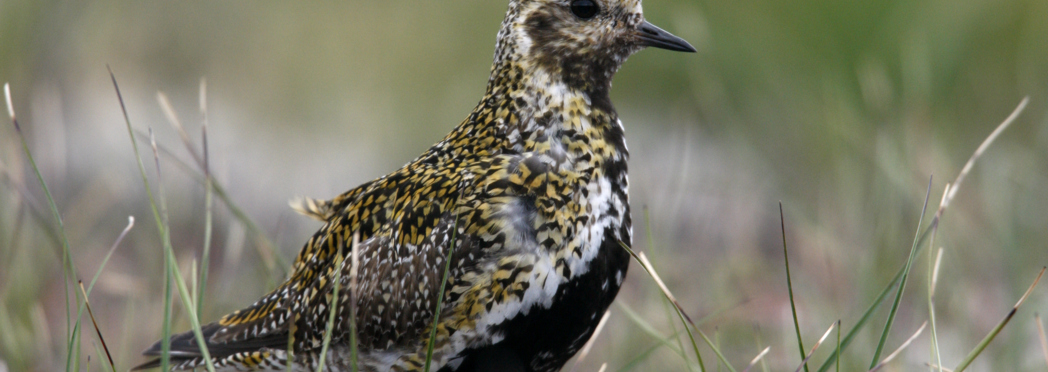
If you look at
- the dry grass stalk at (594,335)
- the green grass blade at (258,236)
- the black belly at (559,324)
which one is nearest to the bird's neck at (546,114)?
the black belly at (559,324)

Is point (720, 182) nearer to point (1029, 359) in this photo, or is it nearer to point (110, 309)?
point (1029, 359)

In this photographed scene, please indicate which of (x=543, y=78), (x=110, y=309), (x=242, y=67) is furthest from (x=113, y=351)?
(x=242, y=67)

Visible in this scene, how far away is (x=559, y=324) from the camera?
10.1 ft

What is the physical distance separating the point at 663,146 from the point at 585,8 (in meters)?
5.04

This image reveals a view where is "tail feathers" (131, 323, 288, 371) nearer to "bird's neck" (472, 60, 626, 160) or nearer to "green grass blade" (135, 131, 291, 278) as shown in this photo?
"green grass blade" (135, 131, 291, 278)

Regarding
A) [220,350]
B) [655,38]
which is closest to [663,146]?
[655,38]

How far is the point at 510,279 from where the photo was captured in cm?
301

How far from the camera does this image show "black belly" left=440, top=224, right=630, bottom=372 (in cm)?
305

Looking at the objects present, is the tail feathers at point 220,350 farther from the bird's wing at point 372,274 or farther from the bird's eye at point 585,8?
the bird's eye at point 585,8

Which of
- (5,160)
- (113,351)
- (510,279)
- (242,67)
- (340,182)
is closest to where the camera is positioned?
(510,279)

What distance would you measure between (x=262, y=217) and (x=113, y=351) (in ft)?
8.56

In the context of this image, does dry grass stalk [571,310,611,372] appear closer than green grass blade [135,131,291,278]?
Yes

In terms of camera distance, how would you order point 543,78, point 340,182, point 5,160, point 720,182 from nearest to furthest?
point 543,78 → point 5,160 → point 720,182 → point 340,182

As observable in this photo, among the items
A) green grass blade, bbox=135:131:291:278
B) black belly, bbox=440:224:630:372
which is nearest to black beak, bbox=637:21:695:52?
black belly, bbox=440:224:630:372
